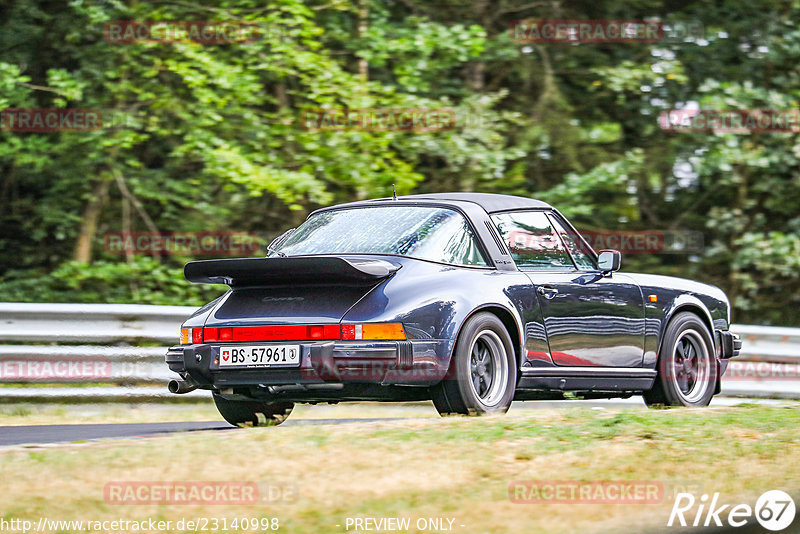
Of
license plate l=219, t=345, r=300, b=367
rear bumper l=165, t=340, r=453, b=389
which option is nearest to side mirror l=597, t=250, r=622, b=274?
rear bumper l=165, t=340, r=453, b=389

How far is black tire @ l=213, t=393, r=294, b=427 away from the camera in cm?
827

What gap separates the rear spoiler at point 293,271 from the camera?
22.5 ft

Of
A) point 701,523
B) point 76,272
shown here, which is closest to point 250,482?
point 701,523

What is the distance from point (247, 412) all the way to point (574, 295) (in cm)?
236

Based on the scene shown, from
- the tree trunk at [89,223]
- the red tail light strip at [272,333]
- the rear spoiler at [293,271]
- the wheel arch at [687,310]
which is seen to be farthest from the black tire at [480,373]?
the tree trunk at [89,223]

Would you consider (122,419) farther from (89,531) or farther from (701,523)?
(701,523)

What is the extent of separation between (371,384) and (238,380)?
0.83 meters

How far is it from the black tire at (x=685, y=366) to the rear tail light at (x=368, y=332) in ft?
10.0

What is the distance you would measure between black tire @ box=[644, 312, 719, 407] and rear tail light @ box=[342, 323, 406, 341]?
10.0 ft

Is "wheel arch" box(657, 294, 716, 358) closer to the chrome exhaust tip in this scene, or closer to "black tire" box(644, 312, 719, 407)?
"black tire" box(644, 312, 719, 407)

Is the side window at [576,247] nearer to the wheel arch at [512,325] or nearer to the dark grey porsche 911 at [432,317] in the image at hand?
the dark grey porsche 911 at [432,317]

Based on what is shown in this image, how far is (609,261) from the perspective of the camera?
866 cm

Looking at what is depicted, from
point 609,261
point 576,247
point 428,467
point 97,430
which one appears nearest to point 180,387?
point 97,430

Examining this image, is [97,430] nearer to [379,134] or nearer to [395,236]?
[395,236]
